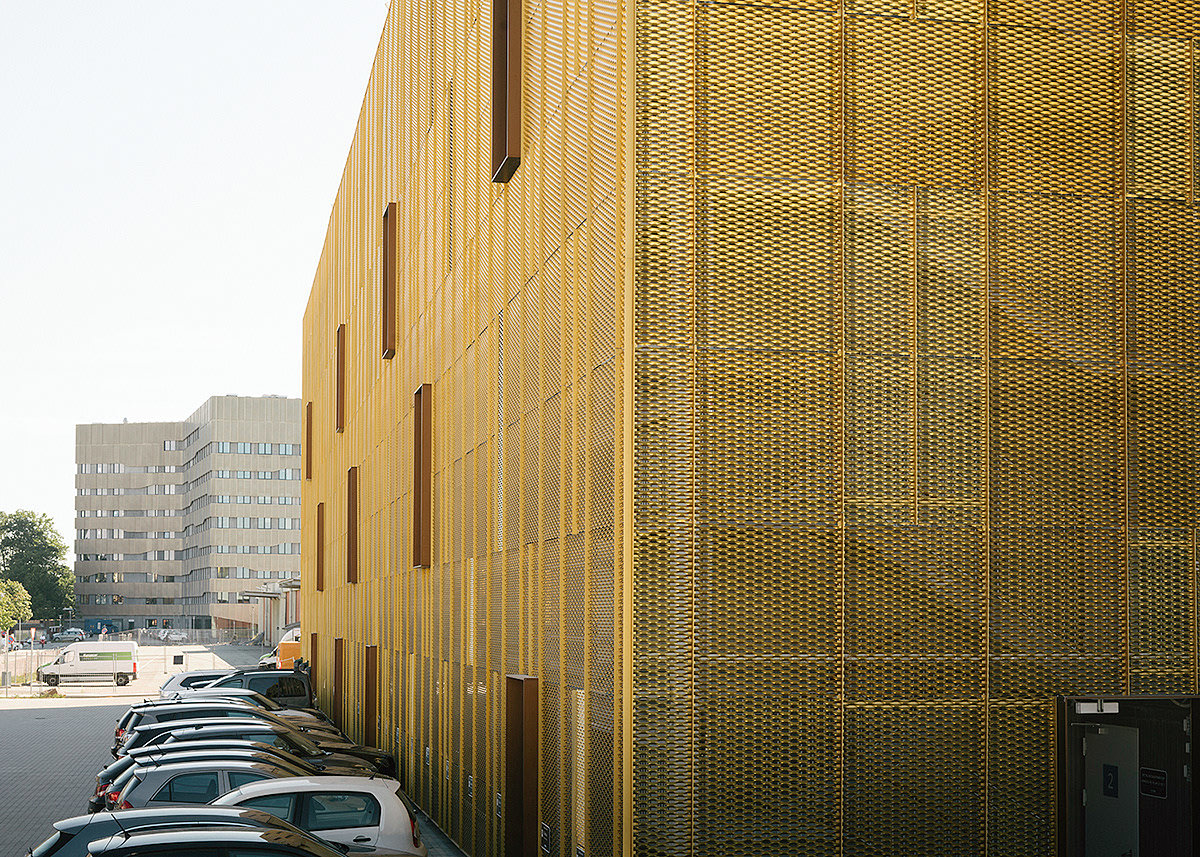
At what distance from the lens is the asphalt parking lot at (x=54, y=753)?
1973 centimetres

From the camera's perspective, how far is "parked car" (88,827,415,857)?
26.3ft

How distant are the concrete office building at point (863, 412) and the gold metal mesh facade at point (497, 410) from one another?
95 mm

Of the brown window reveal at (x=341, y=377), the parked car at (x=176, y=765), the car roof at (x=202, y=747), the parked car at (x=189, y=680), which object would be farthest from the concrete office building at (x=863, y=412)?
the brown window reveal at (x=341, y=377)

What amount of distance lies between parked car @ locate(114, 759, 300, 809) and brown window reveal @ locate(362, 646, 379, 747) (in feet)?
48.7

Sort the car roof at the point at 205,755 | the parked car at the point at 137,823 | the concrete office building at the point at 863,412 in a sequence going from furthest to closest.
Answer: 1. the car roof at the point at 205,755
2. the concrete office building at the point at 863,412
3. the parked car at the point at 137,823

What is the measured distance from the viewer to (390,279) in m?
25.0

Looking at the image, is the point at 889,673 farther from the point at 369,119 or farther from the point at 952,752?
the point at 369,119

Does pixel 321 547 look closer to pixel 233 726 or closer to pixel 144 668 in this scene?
pixel 233 726

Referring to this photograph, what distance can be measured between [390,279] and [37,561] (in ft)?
514

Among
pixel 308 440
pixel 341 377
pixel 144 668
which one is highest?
pixel 341 377

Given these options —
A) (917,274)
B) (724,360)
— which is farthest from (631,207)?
(917,274)

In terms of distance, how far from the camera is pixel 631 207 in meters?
10.0

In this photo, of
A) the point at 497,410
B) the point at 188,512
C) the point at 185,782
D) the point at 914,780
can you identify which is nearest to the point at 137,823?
the point at 185,782

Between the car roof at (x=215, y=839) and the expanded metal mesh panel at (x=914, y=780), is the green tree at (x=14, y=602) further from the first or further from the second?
the expanded metal mesh panel at (x=914, y=780)
